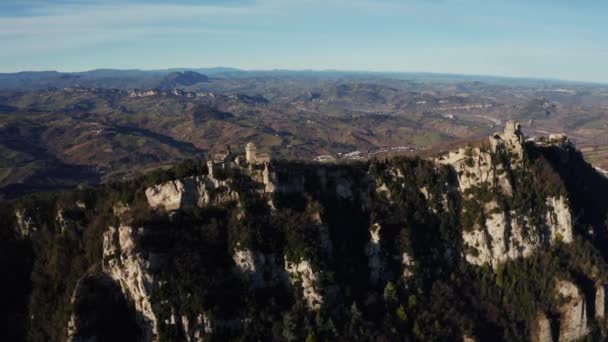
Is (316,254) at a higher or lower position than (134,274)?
higher

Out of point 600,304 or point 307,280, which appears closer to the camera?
point 307,280

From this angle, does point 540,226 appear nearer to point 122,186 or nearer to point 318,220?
point 318,220

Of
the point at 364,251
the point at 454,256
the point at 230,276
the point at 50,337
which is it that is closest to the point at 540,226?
the point at 454,256

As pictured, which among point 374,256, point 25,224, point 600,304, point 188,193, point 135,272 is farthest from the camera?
point 600,304

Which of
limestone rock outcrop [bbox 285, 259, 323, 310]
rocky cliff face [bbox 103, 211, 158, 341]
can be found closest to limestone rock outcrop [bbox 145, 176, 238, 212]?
rocky cliff face [bbox 103, 211, 158, 341]

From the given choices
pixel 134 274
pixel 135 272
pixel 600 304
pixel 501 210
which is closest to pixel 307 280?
pixel 135 272

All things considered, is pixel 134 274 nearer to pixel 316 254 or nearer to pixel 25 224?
pixel 316 254

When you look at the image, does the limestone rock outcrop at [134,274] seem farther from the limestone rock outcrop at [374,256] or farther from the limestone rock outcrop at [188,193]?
the limestone rock outcrop at [374,256]

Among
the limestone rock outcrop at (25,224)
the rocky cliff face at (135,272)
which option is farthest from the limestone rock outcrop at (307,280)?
the limestone rock outcrop at (25,224)
